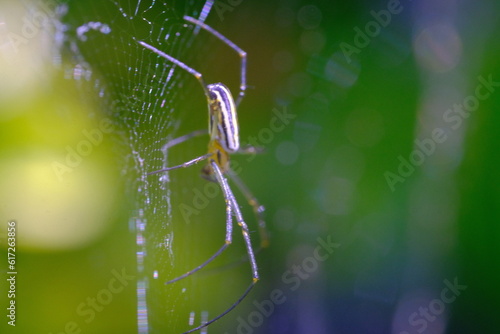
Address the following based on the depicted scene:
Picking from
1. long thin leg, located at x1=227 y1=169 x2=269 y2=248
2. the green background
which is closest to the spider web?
the green background

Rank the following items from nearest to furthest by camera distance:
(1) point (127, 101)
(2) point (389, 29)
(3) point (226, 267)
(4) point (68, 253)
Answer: (1) point (127, 101) < (4) point (68, 253) < (3) point (226, 267) < (2) point (389, 29)

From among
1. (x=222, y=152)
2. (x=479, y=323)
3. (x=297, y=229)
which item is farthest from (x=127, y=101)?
(x=479, y=323)

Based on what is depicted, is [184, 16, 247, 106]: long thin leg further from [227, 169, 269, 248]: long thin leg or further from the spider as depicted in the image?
[227, 169, 269, 248]: long thin leg

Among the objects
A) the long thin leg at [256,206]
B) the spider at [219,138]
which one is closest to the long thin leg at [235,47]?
the spider at [219,138]

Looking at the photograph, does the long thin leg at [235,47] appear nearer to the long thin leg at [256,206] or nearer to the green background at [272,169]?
the green background at [272,169]

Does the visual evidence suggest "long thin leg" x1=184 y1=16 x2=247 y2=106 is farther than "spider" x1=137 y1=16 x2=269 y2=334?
Yes

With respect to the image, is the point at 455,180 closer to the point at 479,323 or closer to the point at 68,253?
the point at 479,323

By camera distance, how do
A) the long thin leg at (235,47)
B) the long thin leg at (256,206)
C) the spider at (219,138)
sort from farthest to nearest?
the long thin leg at (256,206)
the long thin leg at (235,47)
the spider at (219,138)
